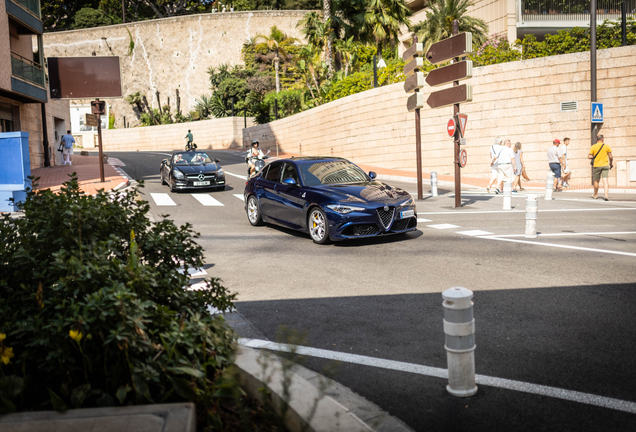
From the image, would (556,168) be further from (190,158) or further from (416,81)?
(190,158)

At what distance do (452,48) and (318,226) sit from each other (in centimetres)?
684

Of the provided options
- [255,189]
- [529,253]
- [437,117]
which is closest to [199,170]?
[255,189]

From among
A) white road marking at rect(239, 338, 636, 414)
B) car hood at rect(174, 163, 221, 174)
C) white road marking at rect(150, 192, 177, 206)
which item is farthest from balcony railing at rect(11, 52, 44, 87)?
white road marking at rect(239, 338, 636, 414)

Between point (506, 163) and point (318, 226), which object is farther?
point (506, 163)

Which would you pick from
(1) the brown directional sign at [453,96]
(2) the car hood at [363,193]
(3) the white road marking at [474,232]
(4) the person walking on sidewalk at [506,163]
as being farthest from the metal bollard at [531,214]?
(4) the person walking on sidewalk at [506,163]

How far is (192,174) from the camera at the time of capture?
1920 centimetres

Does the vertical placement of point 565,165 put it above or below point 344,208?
above

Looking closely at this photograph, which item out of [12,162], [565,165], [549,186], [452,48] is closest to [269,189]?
[452,48]

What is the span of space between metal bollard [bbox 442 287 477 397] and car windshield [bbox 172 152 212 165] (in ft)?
57.0

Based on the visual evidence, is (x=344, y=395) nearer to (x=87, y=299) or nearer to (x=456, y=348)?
(x=456, y=348)

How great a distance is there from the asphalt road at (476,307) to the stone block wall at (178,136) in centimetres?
4588

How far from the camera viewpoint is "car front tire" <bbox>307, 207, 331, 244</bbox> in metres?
9.66

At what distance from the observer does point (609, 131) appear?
65.9 feet

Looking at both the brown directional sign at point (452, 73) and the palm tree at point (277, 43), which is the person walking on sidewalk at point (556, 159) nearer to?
the brown directional sign at point (452, 73)
